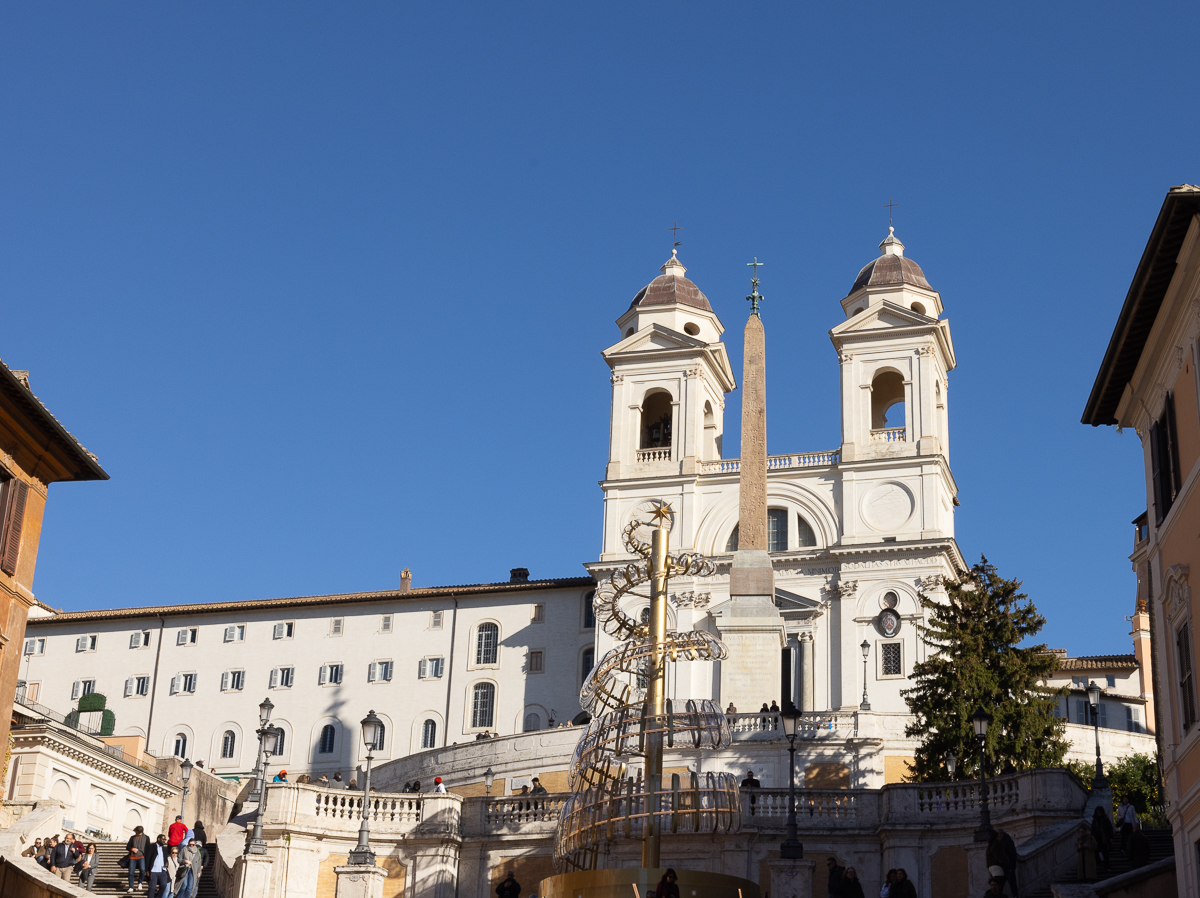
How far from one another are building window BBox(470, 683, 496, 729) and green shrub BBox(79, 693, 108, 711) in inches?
628

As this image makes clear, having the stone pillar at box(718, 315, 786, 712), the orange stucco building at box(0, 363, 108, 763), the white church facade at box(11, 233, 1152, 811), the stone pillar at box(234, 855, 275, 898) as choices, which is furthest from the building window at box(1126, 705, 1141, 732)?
the orange stucco building at box(0, 363, 108, 763)

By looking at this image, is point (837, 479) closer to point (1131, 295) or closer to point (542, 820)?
point (542, 820)

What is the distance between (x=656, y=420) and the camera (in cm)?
7344

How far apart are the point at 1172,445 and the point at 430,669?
1983 inches

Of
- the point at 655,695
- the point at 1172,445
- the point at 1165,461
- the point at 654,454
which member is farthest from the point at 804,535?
the point at 655,695

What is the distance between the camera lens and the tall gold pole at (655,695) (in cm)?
2106

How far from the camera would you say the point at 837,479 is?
66438 mm

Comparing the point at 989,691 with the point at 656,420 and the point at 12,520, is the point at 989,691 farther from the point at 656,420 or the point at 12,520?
the point at 656,420

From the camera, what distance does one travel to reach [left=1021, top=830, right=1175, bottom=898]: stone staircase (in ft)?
81.5

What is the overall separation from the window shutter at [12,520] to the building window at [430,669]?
4188 centimetres

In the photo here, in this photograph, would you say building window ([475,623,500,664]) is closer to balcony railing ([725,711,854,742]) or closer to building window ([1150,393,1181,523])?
balcony railing ([725,711,854,742])

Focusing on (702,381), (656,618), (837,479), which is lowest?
(656,618)

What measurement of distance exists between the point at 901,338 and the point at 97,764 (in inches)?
1443


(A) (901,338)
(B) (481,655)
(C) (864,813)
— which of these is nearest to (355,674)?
(B) (481,655)
